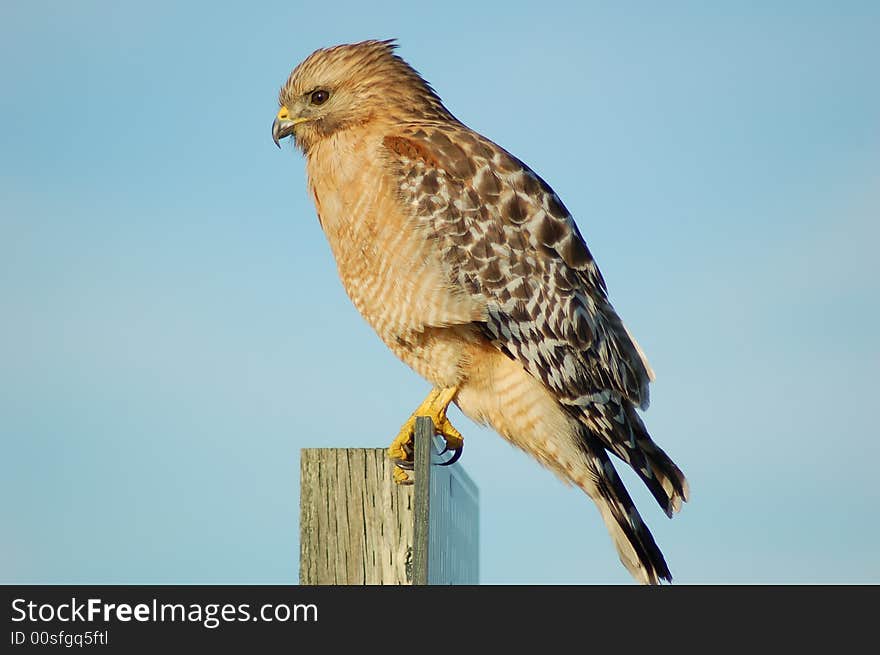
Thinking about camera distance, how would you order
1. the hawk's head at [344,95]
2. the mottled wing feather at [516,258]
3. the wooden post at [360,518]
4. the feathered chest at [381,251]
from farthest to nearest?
the hawk's head at [344,95], the mottled wing feather at [516,258], the feathered chest at [381,251], the wooden post at [360,518]

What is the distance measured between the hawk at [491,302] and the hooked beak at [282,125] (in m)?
0.27

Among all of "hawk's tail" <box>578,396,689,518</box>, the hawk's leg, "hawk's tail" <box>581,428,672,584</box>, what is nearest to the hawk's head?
the hawk's leg

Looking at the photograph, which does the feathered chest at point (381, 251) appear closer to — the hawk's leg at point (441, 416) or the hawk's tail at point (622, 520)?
the hawk's leg at point (441, 416)

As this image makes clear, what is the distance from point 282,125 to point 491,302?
150 centimetres

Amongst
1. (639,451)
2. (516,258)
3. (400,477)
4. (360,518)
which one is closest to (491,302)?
(516,258)

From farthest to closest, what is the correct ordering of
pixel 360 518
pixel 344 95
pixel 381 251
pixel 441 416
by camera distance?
→ 1. pixel 344 95
2. pixel 441 416
3. pixel 381 251
4. pixel 360 518

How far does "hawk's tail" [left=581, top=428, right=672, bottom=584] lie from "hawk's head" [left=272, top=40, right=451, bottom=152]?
6.20 feet

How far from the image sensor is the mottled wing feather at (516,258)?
202 inches

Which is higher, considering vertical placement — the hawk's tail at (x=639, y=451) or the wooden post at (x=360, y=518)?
the hawk's tail at (x=639, y=451)

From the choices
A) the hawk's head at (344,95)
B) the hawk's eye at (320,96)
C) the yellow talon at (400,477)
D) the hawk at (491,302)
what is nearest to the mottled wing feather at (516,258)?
the hawk at (491,302)

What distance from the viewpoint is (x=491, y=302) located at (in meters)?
5.12

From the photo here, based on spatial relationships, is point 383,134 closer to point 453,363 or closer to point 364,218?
point 364,218

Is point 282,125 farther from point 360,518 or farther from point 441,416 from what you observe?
point 360,518

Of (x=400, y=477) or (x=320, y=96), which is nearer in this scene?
(x=400, y=477)
